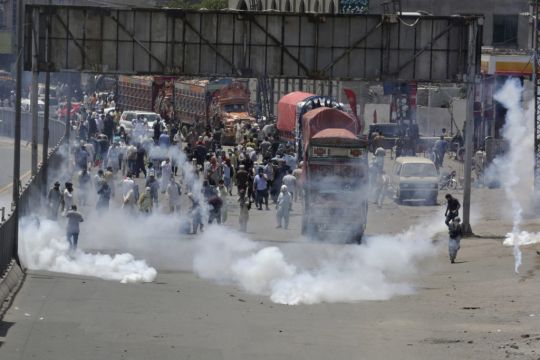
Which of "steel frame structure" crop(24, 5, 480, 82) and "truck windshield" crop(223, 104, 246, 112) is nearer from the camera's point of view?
"steel frame structure" crop(24, 5, 480, 82)

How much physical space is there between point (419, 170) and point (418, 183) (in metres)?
0.46

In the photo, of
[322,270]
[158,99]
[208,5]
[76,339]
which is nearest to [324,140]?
[322,270]

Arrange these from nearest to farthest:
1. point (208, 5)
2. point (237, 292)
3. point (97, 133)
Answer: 1. point (237, 292)
2. point (97, 133)
3. point (208, 5)

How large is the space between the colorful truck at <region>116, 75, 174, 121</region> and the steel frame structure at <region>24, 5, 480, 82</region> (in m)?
31.8

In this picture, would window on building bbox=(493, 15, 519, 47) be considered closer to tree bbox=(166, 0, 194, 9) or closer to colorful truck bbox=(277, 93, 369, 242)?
colorful truck bbox=(277, 93, 369, 242)

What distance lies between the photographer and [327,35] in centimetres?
3334

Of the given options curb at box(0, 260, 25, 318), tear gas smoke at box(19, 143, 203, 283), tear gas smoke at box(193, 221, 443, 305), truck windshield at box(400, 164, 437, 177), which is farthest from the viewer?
truck windshield at box(400, 164, 437, 177)

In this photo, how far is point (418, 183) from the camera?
4078 centimetres

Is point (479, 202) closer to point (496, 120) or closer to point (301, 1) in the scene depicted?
point (496, 120)

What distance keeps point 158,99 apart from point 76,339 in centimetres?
4893

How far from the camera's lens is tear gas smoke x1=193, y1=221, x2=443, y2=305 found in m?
24.2

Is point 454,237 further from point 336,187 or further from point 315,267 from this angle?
point 336,187

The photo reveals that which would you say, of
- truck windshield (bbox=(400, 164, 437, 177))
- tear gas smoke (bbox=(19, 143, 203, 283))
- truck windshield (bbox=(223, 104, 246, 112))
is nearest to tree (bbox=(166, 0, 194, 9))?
truck windshield (bbox=(223, 104, 246, 112))

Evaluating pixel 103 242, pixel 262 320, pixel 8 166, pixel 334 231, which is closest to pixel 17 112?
pixel 103 242
